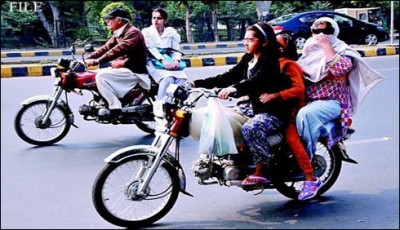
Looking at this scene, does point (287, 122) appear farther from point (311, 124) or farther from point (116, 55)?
point (116, 55)

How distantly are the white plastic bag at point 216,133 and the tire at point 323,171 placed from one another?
61cm

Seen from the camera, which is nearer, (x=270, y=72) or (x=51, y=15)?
(x=270, y=72)

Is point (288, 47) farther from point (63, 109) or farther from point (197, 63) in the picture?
point (197, 63)

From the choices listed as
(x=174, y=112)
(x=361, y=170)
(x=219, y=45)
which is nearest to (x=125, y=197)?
(x=174, y=112)

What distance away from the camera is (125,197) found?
374 centimetres

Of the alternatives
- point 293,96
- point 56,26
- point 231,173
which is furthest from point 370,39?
point 231,173

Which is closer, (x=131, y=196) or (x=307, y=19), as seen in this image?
(x=131, y=196)

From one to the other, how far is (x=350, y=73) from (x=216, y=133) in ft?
4.08

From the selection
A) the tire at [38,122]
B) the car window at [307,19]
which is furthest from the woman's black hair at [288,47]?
the car window at [307,19]

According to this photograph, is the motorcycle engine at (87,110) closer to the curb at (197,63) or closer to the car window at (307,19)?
the curb at (197,63)

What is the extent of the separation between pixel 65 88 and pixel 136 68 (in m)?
0.77

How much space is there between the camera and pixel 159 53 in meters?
6.84

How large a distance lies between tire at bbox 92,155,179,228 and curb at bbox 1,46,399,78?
23.5ft

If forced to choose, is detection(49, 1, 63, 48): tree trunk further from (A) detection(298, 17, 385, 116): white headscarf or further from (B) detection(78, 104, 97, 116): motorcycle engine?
(A) detection(298, 17, 385, 116): white headscarf
